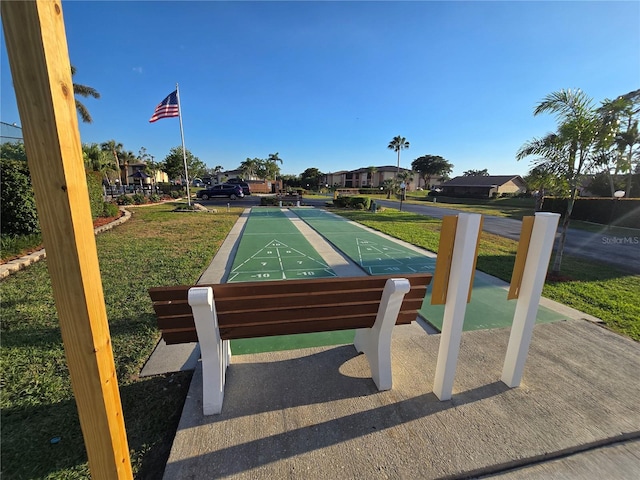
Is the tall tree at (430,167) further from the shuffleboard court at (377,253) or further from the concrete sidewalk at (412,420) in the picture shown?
the concrete sidewalk at (412,420)

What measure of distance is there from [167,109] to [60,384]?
52.8ft

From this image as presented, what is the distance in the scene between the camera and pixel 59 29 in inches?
42.6

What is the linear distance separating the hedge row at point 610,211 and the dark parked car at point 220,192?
27616 millimetres

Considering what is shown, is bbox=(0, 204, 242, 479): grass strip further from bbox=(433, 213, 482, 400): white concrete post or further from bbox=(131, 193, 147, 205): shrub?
bbox=(131, 193, 147, 205): shrub

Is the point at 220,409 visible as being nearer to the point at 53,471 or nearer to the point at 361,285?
the point at 53,471

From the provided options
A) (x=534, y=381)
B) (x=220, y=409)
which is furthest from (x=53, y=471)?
(x=534, y=381)

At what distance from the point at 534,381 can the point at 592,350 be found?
1.22m

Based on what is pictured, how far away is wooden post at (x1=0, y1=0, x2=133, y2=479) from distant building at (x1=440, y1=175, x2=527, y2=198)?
188 feet

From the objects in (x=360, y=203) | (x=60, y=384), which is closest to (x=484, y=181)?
(x=360, y=203)

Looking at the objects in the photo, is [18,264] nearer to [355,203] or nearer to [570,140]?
[570,140]

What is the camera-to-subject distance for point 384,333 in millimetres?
2512

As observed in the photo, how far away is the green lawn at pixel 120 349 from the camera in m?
1.97

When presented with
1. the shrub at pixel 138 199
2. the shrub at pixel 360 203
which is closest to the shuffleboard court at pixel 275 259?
the shrub at pixel 360 203

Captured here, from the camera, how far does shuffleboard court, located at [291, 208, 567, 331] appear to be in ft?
13.8
